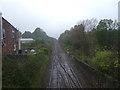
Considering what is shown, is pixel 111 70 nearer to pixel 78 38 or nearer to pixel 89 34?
pixel 89 34

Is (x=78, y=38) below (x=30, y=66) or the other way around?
the other way around

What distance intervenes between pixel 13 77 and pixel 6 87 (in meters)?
Result: 1.03

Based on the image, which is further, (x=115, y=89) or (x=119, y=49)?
(x=119, y=49)

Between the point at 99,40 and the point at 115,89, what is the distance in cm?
2258

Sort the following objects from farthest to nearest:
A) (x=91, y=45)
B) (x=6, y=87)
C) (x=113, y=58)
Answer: (x=91, y=45), (x=113, y=58), (x=6, y=87)

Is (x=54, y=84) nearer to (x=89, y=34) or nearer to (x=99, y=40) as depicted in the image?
(x=89, y=34)

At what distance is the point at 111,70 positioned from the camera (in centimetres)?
920

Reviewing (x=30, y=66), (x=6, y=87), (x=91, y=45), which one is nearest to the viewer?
(x=6, y=87)

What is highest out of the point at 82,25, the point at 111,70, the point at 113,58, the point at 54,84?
the point at 82,25

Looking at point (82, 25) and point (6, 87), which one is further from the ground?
point (82, 25)

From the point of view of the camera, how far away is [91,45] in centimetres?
2591

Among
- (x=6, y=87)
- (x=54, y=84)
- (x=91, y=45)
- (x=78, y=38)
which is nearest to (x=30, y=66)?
(x=54, y=84)

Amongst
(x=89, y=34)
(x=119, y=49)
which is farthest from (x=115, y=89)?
(x=89, y=34)

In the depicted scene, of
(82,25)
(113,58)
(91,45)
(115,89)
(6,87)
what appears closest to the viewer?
(115,89)
